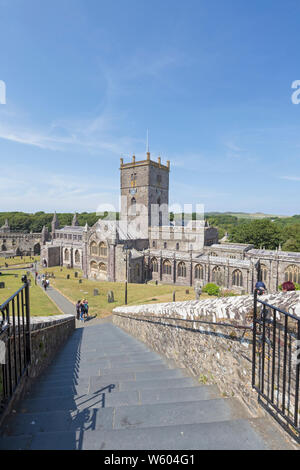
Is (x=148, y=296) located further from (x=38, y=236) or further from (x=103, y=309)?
(x=38, y=236)

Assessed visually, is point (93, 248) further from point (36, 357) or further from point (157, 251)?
point (36, 357)

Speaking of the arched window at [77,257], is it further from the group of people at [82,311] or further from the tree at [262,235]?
the tree at [262,235]

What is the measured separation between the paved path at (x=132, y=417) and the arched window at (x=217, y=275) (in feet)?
102

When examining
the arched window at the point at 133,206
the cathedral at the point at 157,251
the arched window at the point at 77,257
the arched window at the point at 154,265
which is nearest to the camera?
the cathedral at the point at 157,251

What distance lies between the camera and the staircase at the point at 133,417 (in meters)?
2.65

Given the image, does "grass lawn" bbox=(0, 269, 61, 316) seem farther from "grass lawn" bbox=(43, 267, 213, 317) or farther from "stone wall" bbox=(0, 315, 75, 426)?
"stone wall" bbox=(0, 315, 75, 426)

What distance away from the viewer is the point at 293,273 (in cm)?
3253

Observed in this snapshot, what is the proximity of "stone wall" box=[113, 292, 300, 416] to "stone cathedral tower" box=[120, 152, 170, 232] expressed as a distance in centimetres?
4156

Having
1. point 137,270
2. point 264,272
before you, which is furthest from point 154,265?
point 264,272

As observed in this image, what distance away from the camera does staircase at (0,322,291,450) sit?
2646 millimetres

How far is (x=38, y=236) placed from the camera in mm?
72000

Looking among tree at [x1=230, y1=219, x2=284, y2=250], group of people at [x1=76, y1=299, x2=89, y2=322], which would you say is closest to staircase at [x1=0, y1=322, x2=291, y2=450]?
group of people at [x1=76, y1=299, x2=89, y2=322]

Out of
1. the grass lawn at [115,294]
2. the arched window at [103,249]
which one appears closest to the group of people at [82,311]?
the grass lawn at [115,294]

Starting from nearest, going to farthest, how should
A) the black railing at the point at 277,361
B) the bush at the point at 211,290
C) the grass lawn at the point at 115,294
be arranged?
the black railing at the point at 277,361 < the grass lawn at the point at 115,294 < the bush at the point at 211,290
